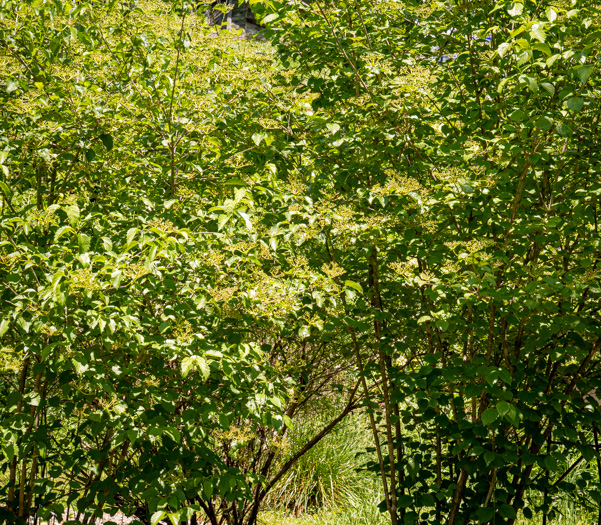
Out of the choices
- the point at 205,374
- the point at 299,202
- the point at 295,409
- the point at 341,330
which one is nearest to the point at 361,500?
the point at 295,409

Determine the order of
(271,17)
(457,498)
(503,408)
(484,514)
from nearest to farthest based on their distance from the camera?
(503,408), (484,514), (271,17), (457,498)

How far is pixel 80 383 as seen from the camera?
7.49 ft

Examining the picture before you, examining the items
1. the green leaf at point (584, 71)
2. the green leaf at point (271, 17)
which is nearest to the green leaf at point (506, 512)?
the green leaf at point (584, 71)

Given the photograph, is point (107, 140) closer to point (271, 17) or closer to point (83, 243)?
point (83, 243)

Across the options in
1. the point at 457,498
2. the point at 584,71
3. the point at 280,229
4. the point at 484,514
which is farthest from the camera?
the point at 457,498

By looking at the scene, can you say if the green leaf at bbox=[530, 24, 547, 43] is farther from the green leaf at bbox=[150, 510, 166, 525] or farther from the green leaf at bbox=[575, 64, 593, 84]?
the green leaf at bbox=[150, 510, 166, 525]

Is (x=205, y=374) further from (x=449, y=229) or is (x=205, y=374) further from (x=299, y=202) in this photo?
(x=449, y=229)

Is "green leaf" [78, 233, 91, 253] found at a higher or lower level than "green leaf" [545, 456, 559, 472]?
higher

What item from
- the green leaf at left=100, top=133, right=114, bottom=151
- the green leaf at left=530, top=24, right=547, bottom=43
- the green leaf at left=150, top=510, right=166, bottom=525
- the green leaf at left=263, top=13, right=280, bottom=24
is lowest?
the green leaf at left=150, top=510, right=166, bottom=525

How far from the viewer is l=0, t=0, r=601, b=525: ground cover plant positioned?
215 cm

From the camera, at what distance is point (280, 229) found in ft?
7.79

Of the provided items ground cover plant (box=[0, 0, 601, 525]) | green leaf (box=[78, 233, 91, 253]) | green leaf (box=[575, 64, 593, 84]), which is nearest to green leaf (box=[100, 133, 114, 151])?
ground cover plant (box=[0, 0, 601, 525])

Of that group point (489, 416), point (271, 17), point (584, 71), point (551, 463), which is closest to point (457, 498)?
point (551, 463)

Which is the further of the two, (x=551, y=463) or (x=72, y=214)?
(x=551, y=463)
